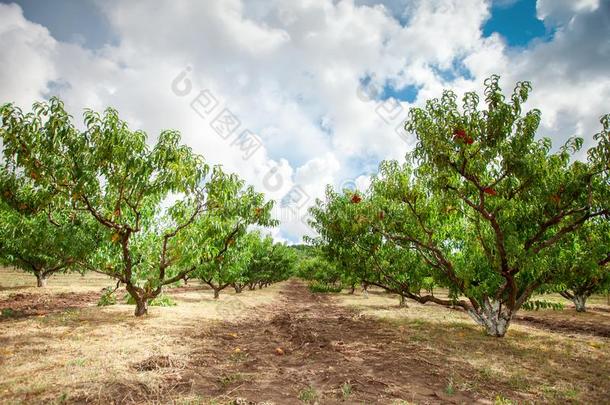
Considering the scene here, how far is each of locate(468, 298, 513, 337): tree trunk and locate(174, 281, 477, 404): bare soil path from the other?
362 cm

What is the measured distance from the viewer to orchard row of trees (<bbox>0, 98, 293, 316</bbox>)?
357 inches

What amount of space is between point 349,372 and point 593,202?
8524 mm

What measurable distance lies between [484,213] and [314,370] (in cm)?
700

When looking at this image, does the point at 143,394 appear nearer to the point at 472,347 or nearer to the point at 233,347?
the point at 233,347

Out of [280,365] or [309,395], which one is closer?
[309,395]

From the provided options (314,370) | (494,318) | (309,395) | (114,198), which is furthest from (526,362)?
(114,198)

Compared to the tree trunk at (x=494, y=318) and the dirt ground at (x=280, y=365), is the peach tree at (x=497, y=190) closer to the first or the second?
the tree trunk at (x=494, y=318)

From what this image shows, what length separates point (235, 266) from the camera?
23047 mm

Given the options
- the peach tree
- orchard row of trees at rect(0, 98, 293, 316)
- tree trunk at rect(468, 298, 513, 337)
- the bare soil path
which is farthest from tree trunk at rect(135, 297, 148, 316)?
tree trunk at rect(468, 298, 513, 337)

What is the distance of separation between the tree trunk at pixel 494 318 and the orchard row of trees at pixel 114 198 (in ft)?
30.4

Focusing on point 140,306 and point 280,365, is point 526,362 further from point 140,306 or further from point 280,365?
point 140,306

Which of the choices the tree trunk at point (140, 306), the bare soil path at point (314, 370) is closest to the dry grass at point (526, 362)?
the bare soil path at point (314, 370)

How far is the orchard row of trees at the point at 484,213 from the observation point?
9.12 meters

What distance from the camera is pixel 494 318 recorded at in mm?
12672
